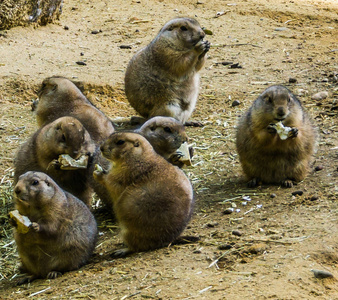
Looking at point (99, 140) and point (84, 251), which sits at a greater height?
point (99, 140)

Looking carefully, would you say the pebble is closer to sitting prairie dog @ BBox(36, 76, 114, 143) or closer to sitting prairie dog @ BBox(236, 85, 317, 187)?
sitting prairie dog @ BBox(236, 85, 317, 187)

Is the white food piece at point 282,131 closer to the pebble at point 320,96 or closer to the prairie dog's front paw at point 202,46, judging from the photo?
the prairie dog's front paw at point 202,46

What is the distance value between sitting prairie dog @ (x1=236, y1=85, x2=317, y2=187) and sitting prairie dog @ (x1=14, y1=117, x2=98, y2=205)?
2.13 metres

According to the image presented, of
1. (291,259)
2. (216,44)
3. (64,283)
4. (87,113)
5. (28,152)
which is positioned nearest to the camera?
Result: (291,259)

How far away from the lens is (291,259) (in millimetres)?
5633

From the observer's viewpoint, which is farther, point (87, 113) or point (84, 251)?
point (87, 113)

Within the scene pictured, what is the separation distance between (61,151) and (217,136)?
351cm

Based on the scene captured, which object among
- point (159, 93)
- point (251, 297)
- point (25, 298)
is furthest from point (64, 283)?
point (159, 93)

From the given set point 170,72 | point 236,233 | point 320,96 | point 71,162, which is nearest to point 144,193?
point 236,233

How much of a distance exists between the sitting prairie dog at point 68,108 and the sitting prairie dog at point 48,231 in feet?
6.38

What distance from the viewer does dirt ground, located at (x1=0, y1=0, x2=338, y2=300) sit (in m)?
5.53

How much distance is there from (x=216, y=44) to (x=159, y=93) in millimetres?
4341

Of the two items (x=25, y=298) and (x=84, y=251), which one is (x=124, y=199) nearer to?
(x=84, y=251)

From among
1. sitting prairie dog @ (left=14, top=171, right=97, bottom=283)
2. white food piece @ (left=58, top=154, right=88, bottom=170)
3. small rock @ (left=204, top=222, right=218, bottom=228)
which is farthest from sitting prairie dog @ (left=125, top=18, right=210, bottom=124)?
sitting prairie dog @ (left=14, top=171, right=97, bottom=283)
